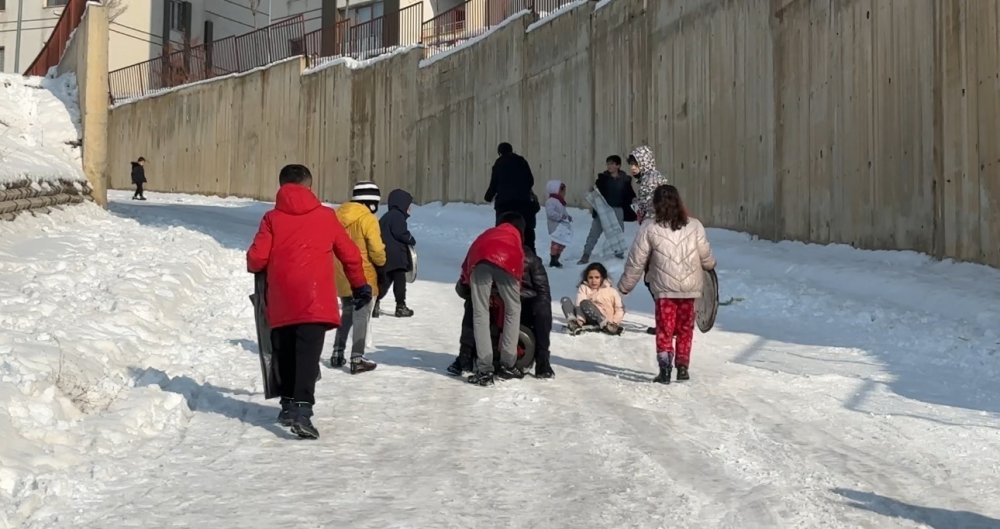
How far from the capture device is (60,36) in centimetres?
2495

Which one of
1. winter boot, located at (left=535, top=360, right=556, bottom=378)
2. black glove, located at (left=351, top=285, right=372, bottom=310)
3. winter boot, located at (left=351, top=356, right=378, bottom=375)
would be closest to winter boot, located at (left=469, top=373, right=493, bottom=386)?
winter boot, located at (left=535, top=360, right=556, bottom=378)

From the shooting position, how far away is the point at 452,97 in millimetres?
30250

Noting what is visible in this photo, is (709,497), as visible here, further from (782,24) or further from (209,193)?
(209,193)

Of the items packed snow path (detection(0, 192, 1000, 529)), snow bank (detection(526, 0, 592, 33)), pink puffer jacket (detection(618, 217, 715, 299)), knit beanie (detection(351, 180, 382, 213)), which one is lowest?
packed snow path (detection(0, 192, 1000, 529))

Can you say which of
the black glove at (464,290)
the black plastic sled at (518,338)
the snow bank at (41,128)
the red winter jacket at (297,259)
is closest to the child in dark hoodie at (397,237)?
the black glove at (464,290)

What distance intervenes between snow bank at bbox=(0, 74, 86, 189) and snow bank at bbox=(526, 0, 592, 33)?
10.2 m

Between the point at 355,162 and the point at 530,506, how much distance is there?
29.2 meters

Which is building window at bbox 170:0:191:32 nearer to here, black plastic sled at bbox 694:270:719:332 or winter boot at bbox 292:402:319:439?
black plastic sled at bbox 694:270:719:332

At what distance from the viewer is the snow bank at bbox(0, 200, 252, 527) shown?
6.23 metres

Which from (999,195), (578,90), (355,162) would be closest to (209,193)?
(355,162)

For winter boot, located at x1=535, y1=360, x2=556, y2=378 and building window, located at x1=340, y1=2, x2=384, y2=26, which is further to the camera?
building window, located at x1=340, y1=2, x2=384, y2=26

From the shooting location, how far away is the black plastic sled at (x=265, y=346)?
6.97 m

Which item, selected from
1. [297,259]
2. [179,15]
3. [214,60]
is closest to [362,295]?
[297,259]

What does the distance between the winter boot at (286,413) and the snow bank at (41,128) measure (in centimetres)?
1065
